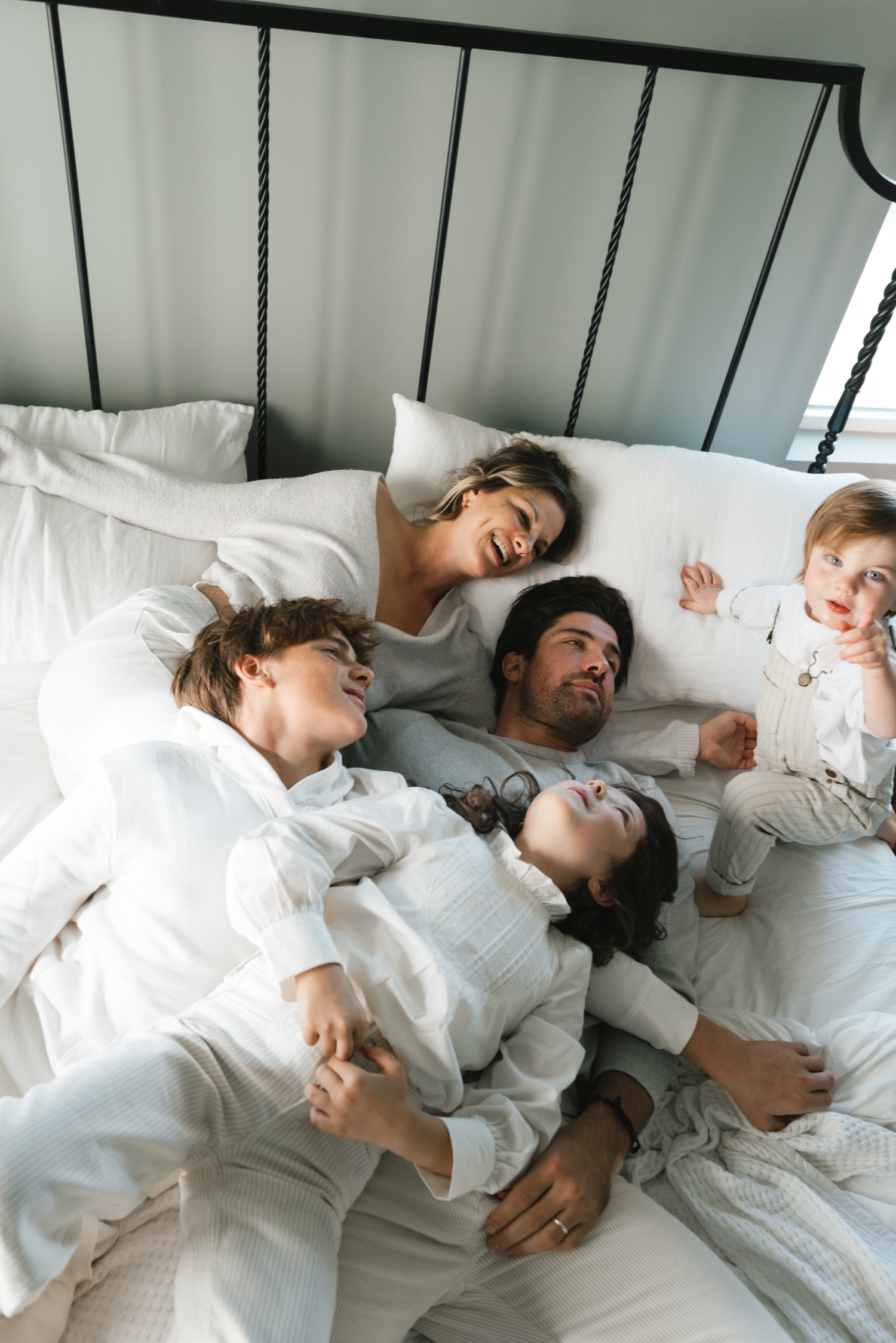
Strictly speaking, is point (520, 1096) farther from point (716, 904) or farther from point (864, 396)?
point (864, 396)

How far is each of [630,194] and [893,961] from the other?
1.39 metres

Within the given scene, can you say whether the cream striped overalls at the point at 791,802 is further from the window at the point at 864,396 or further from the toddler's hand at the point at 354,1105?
the window at the point at 864,396

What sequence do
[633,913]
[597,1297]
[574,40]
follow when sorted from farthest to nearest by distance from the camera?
[574,40]
[633,913]
[597,1297]

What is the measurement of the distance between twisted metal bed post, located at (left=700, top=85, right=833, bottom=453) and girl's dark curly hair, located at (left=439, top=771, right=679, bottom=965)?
874 mm

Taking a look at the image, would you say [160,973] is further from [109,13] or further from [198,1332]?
[109,13]

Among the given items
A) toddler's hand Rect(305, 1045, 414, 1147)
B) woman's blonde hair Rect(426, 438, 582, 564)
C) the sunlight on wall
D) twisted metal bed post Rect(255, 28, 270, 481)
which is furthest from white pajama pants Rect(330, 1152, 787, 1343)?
the sunlight on wall

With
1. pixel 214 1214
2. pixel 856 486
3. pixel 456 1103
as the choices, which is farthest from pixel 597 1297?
pixel 856 486

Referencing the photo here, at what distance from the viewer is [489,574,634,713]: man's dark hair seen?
1512mm

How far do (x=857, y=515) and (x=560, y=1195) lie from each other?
0.91 m

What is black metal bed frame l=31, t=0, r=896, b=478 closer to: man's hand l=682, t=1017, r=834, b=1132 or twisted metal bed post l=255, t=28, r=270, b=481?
twisted metal bed post l=255, t=28, r=270, b=481

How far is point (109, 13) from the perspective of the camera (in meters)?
1.37

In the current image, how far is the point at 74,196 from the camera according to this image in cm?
144

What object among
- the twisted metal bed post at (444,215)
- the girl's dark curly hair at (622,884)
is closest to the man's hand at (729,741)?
the girl's dark curly hair at (622,884)

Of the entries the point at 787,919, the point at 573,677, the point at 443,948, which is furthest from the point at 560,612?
the point at 443,948
